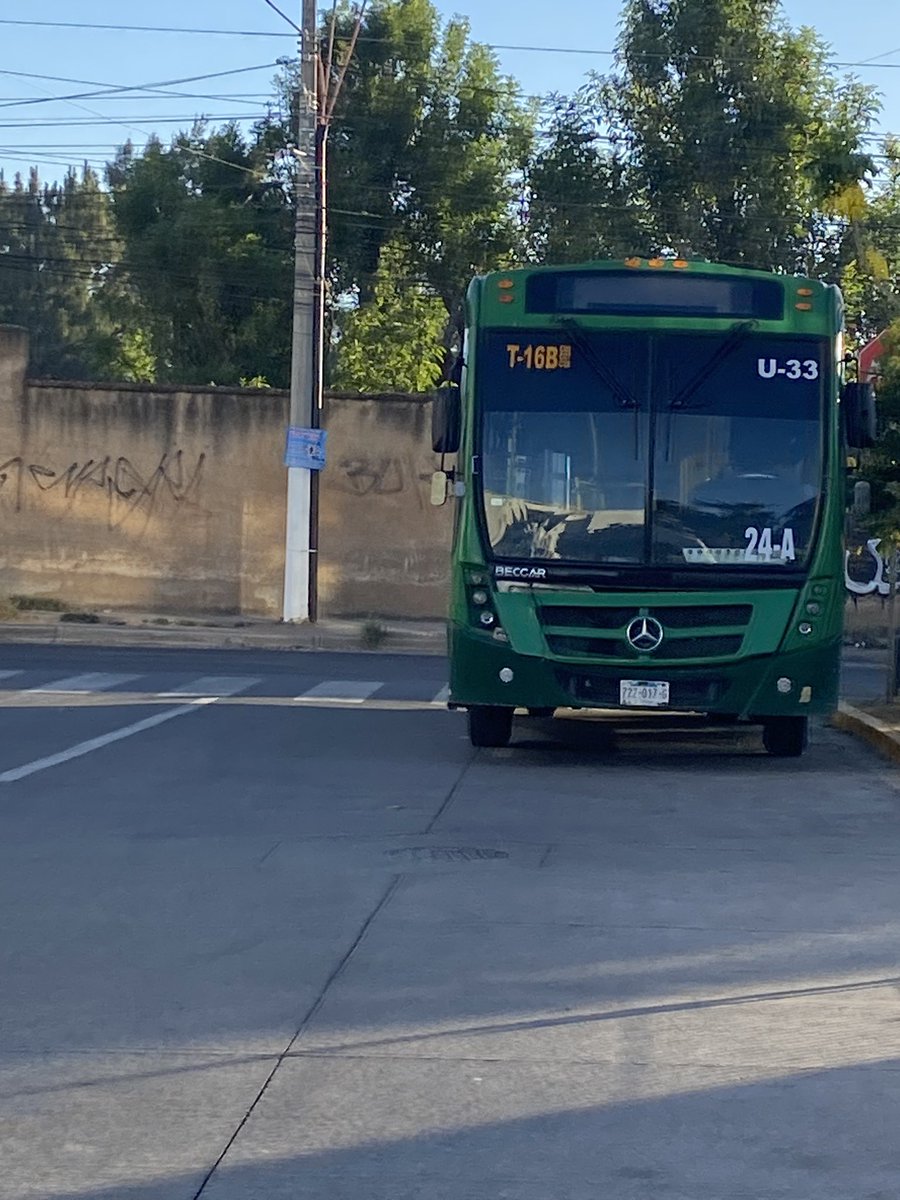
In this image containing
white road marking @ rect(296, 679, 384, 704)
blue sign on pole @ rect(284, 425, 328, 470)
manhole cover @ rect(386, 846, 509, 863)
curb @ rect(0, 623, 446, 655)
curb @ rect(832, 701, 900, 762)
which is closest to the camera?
manhole cover @ rect(386, 846, 509, 863)

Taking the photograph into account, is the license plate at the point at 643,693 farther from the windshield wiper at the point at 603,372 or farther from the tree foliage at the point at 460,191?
the tree foliage at the point at 460,191

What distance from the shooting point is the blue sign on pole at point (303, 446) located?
991 inches

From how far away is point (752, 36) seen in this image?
119 ft

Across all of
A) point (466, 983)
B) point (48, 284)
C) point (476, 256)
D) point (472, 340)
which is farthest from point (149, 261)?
point (48, 284)

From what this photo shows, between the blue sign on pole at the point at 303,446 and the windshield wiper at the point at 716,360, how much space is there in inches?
504

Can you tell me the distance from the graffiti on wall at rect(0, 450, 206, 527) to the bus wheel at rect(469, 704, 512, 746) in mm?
14139

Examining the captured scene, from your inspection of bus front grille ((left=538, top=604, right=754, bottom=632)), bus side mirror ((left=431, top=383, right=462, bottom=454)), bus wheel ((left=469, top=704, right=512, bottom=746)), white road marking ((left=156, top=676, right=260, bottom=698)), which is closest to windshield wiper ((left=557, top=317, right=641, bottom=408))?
bus side mirror ((left=431, top=383, right=462, bottom=454))

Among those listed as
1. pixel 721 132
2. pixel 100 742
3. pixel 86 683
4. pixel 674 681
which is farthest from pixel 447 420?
pixel 721 132

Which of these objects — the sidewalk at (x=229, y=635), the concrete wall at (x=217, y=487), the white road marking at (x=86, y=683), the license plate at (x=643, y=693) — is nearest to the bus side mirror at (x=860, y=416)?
the license plate at (x=643, y=693)

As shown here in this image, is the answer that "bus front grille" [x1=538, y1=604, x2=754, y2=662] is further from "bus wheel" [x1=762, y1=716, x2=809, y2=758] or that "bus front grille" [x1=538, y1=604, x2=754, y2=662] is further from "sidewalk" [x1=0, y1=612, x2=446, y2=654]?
"sidewalk" [x1=0, y1=612, x2=446, y2=654]

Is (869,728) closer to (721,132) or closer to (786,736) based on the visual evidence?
(786,736)

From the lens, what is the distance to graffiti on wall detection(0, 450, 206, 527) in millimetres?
27297

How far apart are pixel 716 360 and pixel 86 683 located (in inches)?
325

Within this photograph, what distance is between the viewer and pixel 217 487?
27.3m
